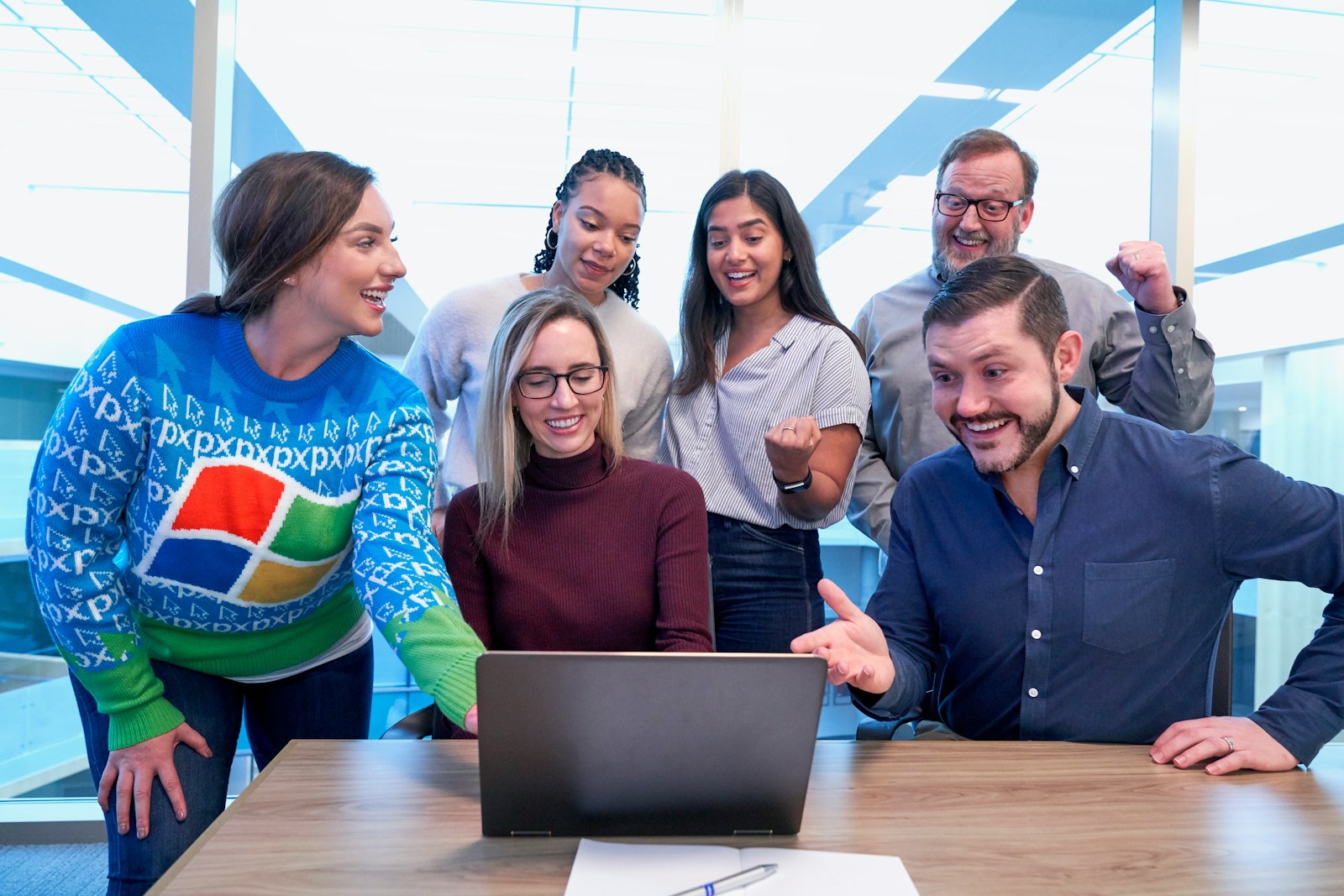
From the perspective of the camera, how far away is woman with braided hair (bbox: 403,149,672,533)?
219 cm

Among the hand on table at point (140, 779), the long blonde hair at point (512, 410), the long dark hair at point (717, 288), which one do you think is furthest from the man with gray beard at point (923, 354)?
the hand on table at point (140, 779)

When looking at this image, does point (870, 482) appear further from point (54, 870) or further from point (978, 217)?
point (54, 870)

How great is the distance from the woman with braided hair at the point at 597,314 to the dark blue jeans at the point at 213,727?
53 cm

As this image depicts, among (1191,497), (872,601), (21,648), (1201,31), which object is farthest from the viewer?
(1201,31)

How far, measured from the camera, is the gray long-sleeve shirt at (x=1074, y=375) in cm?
209

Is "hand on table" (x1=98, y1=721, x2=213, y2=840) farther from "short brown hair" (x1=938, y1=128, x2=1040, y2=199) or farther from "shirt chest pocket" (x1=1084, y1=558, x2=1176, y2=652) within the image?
"short brown hair" (x1=938, y1=128, x2=1040, y2=199)

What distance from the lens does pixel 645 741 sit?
0.95m

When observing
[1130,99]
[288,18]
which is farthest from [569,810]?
[1130,99]

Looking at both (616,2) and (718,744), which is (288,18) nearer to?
(616,2)

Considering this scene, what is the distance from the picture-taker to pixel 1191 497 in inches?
59.6

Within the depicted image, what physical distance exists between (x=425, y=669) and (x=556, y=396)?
643mm

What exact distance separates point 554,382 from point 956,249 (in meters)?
1.05

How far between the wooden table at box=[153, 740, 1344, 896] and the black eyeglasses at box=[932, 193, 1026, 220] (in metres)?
1.31

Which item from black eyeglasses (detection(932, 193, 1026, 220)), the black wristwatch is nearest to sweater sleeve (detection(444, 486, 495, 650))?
the black wristwatch
